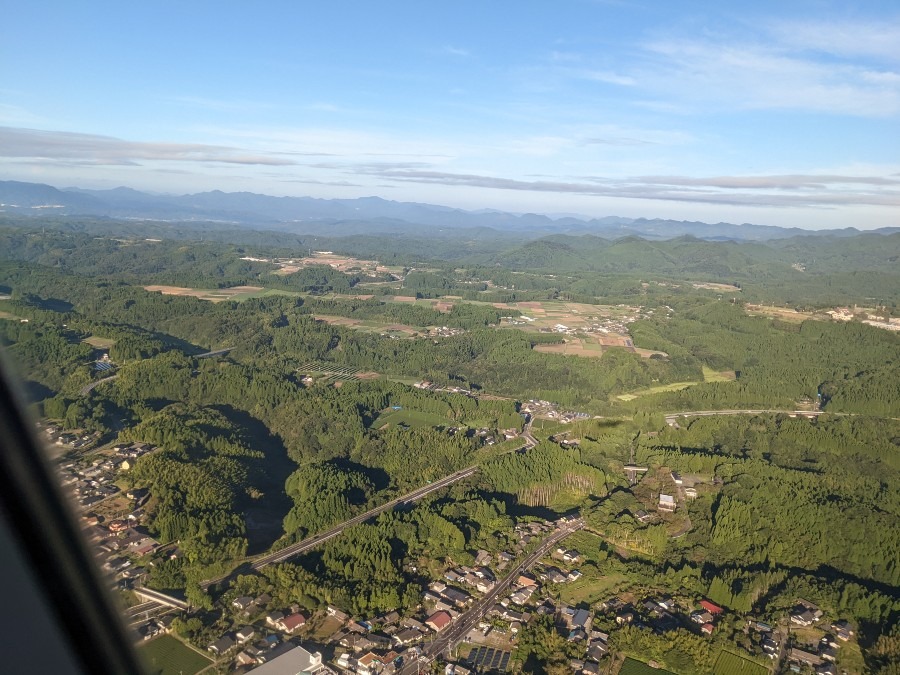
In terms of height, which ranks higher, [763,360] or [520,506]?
[763,360]

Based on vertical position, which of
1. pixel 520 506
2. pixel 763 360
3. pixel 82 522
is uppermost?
pixel 82 522

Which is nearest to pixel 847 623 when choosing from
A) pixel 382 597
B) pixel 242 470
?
pixel 382 597

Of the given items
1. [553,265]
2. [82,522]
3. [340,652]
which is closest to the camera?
[82,522]

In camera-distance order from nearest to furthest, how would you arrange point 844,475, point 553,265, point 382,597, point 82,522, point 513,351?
point 82,522 → point 382,597 → point 844,475 → point 513,351 → point 553,265

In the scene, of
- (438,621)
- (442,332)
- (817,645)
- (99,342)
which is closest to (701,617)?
(817,645)

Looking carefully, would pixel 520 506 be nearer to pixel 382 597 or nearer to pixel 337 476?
pixel 337 476

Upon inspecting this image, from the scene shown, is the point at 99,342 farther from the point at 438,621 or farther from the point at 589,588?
the point at 589,588
